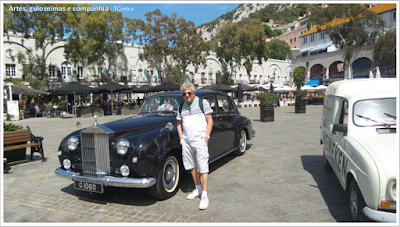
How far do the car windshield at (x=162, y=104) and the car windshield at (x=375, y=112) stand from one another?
9.82ft

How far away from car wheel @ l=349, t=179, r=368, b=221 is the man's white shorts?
6.20ft

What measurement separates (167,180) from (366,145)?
9.23 feet

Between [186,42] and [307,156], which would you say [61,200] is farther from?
[186,42]

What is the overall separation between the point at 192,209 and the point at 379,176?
235 centimetres

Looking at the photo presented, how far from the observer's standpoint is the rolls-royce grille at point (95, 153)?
386 cm

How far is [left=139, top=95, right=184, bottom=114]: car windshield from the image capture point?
16.6 ft

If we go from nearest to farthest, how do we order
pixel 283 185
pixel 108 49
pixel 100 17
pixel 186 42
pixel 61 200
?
pixel 61 200
pixel 283 185
pixel 100 17
pixel 108 49
pixel 186 42

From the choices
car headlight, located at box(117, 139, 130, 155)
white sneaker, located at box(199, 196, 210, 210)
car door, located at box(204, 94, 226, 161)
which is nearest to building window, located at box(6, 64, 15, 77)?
car door, located at box(204, 94, 226, 161)

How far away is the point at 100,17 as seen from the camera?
1178 inches

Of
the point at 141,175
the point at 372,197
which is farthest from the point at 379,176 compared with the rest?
the point at 141,175

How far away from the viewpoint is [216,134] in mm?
5262

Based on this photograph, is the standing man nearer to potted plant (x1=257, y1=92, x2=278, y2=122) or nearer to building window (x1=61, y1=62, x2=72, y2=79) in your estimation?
potted plant (x1=257, y1=92, x2=278, y2=122)

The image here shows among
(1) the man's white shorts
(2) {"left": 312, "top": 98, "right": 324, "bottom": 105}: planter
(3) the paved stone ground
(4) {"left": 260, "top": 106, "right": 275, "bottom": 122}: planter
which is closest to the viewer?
(3) the paved stone ground

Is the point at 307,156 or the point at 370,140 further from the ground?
the point at 370,140
